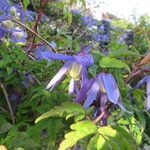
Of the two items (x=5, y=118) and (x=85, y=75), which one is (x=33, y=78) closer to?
(x=5, y=118)

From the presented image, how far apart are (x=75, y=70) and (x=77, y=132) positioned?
16 centimetres

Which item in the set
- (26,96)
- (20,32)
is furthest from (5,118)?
(20,32)

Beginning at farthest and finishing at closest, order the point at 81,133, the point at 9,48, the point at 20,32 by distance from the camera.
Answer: the point at 20,32 < the point at 9,48 < the point at 81,133

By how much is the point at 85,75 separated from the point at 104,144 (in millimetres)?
172

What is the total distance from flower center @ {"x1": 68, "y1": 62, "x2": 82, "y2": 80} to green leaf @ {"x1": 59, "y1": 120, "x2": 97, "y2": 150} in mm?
129

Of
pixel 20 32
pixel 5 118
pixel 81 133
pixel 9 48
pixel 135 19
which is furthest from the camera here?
pixel 135 19

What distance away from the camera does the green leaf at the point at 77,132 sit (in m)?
0.75

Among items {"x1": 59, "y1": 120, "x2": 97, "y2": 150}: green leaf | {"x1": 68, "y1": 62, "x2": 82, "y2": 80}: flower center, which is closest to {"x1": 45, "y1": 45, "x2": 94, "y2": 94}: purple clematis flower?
{"x1": 68, "y1": 62, "x2": 82, "y2": 80}: flower center

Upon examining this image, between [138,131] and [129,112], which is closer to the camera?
[129,112]

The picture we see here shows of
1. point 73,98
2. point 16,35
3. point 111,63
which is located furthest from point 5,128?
point 16,35

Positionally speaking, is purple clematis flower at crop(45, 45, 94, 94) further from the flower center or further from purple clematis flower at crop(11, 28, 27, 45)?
purple clematis flower at crop(11, 28, 27, 45)

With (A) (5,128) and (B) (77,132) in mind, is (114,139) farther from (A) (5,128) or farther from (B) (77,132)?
(A) (5,128)

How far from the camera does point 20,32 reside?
1.30 meters

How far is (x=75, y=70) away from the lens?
0.89m
